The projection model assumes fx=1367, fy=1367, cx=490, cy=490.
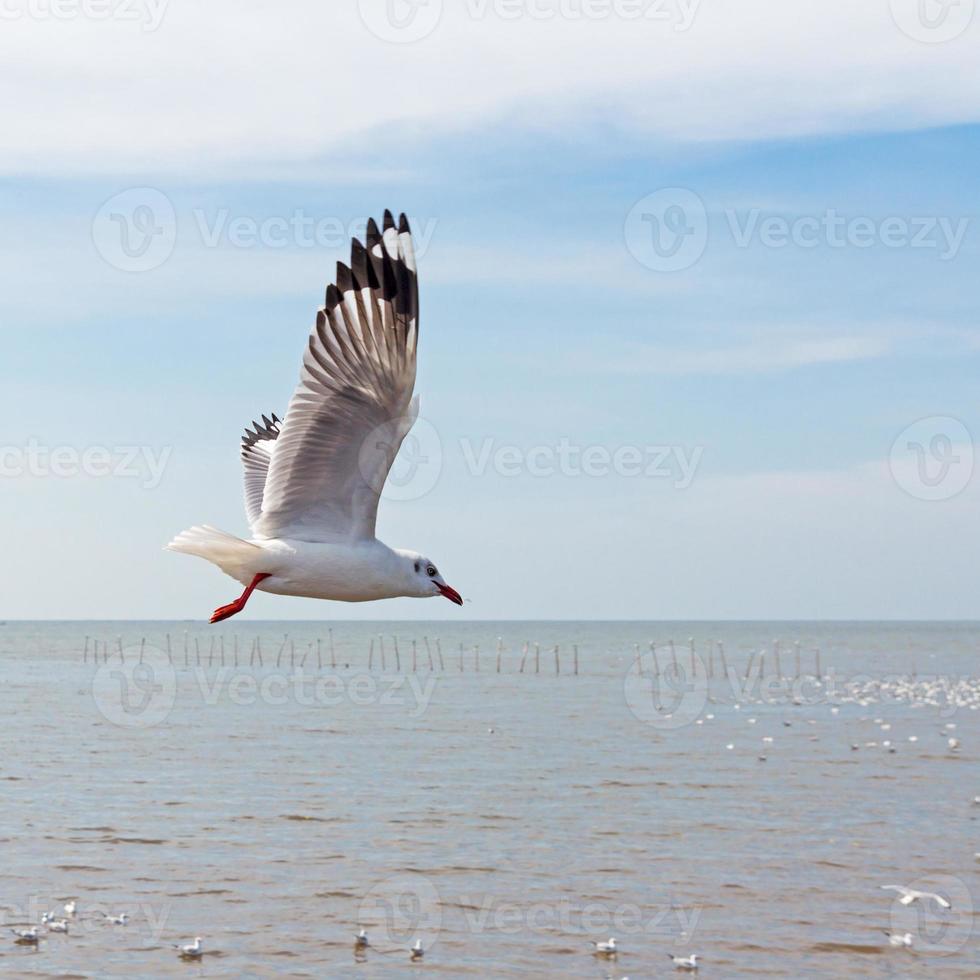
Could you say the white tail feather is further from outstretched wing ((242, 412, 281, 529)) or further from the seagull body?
the seagull body

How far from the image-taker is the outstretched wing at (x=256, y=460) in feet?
36.3

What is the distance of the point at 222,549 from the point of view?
7.70 m

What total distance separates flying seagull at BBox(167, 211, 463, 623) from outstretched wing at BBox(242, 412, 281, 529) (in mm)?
2485

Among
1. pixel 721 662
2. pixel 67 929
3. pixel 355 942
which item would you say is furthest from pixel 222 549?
pixel 721 662

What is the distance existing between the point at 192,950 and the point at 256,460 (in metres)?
6.72

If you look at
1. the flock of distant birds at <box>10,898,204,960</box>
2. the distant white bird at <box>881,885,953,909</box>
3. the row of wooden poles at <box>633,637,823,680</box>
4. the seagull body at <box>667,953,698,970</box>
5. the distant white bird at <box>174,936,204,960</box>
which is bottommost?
the seagull body at <box>667,953,698,970</box>

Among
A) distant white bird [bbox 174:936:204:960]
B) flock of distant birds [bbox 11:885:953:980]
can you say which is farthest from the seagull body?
distant white bird [bbox 174:936:204:960]

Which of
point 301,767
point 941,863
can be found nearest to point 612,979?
point 941,863

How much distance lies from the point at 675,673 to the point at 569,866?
199 feet

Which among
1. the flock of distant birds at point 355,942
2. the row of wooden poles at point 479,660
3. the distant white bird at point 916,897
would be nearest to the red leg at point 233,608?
the flock of distant birds at point 355,942

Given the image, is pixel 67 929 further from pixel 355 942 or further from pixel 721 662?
pixel 721 662

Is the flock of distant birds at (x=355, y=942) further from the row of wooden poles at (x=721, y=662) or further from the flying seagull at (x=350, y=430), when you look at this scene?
the row of wooden poles at (x=721, y=662)

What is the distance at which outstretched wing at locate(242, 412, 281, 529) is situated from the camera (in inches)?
436

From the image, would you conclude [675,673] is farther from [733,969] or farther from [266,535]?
[266,535]
